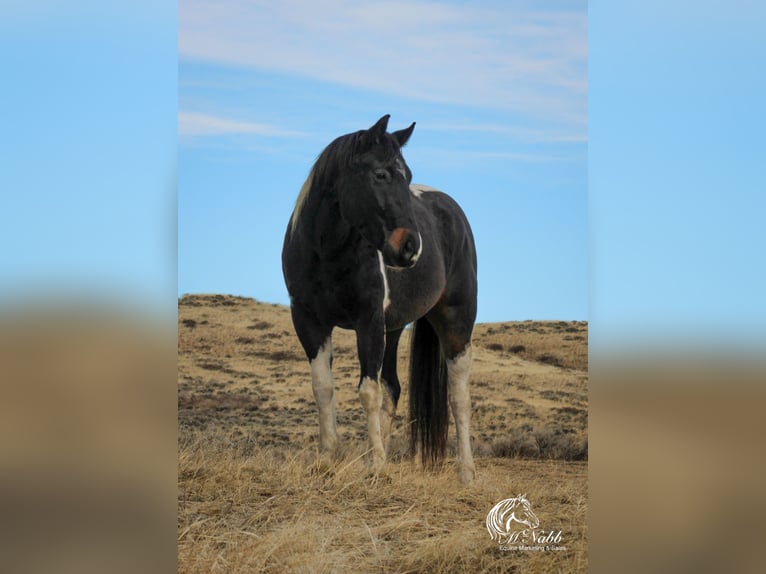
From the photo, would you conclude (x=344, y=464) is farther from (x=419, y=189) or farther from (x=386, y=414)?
(x=419, y=189)

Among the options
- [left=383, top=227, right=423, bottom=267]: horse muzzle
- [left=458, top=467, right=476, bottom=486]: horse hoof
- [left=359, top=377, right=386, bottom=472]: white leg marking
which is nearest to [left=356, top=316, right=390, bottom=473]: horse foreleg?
[left=359, top=377, right=386, bottom=472]: white leg marking

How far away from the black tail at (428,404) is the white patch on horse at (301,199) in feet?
6.00

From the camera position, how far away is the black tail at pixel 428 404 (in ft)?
22.1

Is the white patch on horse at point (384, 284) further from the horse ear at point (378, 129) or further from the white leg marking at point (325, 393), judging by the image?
the horse ear at point (378, 129)

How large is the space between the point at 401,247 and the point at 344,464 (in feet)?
4.96

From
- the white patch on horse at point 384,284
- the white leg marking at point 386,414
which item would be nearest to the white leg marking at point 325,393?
the white patch on horse at point 384,284

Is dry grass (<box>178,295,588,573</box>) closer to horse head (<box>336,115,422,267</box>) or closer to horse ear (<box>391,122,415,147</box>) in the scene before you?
horse head (<box>336,115,422,267</box>)

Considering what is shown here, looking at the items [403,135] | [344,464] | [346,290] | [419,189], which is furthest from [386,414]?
[403,135]

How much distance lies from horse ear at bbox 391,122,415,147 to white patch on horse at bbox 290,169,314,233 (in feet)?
2.12

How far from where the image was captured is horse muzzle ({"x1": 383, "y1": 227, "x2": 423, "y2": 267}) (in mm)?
5203
